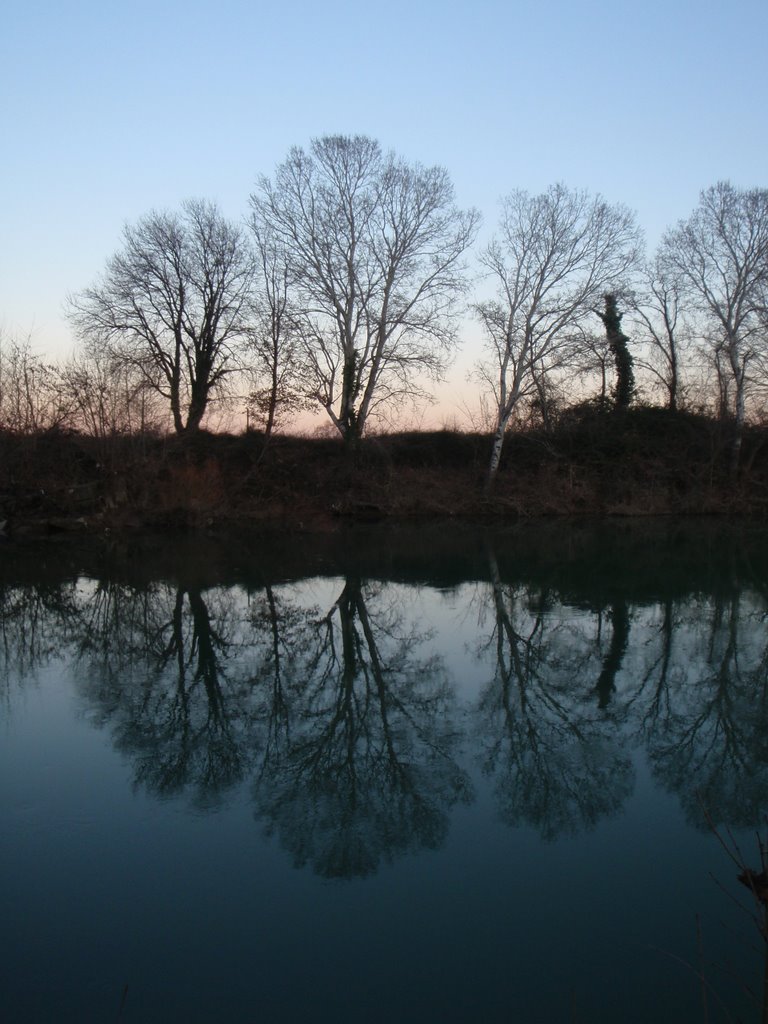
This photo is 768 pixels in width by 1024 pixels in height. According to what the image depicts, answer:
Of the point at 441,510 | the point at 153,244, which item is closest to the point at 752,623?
the point at 441,510

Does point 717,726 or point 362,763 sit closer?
point 362,763

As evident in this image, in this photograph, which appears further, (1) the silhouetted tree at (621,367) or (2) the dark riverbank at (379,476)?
(1) the silhouetted tree at (621,367)

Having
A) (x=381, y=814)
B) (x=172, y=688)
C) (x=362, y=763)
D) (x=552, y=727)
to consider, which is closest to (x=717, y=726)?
(x=552, y=727)

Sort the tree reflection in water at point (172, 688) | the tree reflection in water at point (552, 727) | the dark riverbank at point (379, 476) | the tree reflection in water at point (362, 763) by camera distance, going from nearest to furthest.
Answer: the tree reflection in water at point (362, 763) → the tree reflection in water at point (552, 727) → the tree reflection in water at point (172, 688) → the dark riverbank at point (379, 476)

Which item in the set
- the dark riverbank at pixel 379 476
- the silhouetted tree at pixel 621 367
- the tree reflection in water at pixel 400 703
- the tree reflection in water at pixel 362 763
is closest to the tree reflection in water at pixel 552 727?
the tree reflection in water at pixel 400 703

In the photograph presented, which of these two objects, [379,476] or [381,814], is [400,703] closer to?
[381,814]

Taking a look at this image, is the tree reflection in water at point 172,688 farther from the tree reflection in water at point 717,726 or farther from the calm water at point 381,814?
the tree reflection in water at point 717,726

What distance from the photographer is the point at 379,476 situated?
31672 mm

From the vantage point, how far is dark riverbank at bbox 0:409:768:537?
26.7m

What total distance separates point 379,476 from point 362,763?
25.4 m

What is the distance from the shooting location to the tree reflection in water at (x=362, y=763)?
5.27m

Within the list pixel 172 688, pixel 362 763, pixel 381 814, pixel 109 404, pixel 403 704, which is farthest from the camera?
pixel 109 404

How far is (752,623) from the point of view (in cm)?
1172

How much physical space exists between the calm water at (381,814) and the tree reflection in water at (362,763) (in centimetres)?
3
